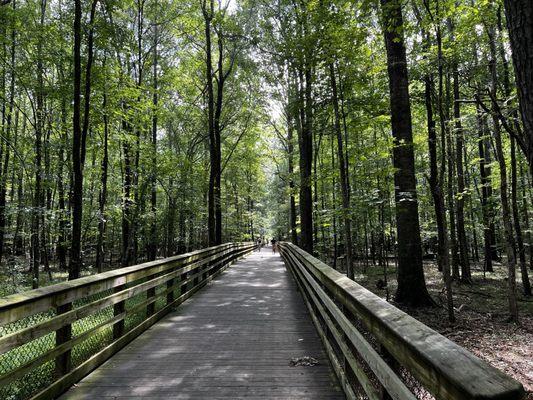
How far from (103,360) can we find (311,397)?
2574 mm

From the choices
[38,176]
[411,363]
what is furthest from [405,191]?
[38,176]

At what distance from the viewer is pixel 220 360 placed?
14.6ft

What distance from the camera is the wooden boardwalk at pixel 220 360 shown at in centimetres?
355

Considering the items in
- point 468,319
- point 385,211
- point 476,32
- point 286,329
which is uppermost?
point 476,32

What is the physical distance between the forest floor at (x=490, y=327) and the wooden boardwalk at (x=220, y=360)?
2790mm

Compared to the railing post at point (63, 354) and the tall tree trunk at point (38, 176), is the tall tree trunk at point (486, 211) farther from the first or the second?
the tall tree trunk at point (38, 176)

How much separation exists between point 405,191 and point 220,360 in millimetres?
5708

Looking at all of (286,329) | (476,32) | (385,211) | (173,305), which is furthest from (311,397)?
(476,32)

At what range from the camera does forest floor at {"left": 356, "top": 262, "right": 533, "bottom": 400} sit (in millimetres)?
5582

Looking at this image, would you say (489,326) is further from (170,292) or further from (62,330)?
(62,330)

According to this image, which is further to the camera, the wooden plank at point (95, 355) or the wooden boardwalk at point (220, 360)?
the wooden boardwalk at point (220, 360)

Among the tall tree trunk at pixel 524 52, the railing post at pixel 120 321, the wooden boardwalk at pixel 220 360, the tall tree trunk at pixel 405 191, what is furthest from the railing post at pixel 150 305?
the tall tree trunk at pixel 405 191

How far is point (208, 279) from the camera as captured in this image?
11.1m

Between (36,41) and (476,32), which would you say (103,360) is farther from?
(36,41)
